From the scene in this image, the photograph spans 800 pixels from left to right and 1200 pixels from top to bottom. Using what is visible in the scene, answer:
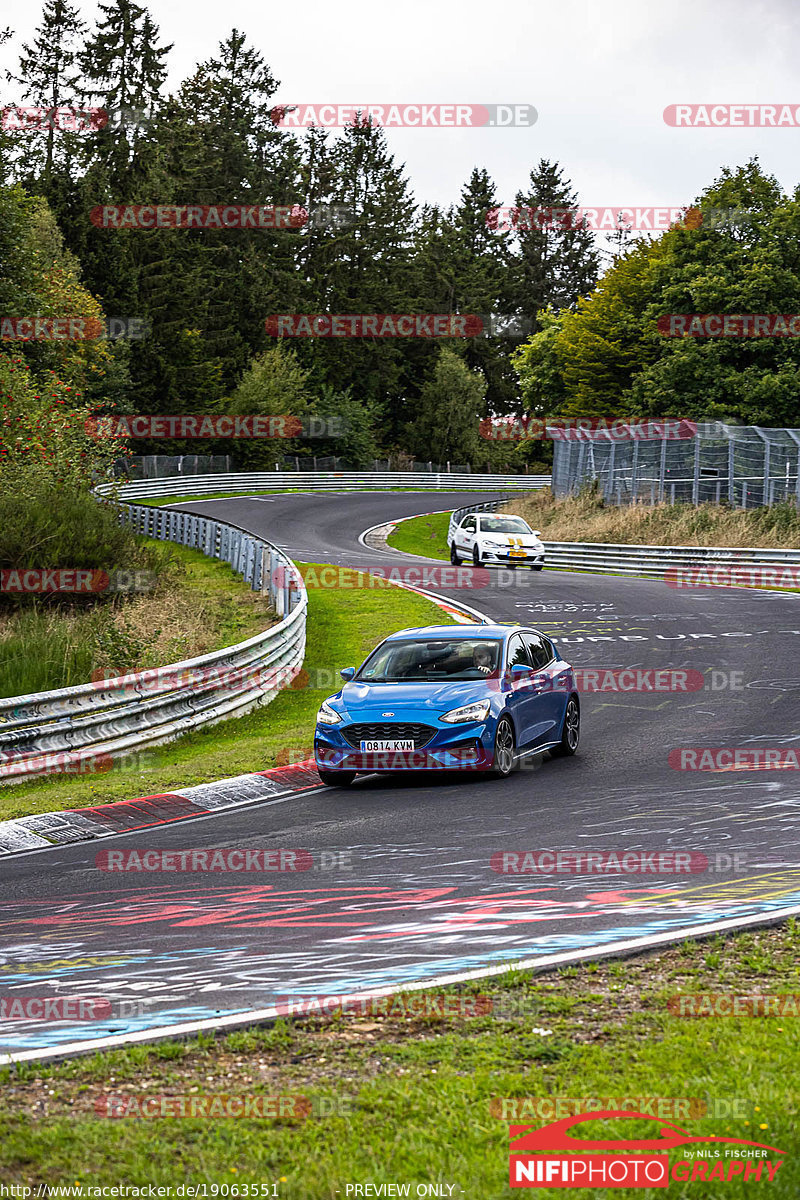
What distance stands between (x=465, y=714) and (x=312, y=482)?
2572 inches

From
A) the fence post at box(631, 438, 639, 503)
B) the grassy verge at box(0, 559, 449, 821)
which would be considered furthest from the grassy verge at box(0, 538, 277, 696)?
the fence post at box(631, 438, 639, 503)

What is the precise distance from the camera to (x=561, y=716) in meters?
14.4

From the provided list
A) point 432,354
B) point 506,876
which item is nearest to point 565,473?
point 506,876

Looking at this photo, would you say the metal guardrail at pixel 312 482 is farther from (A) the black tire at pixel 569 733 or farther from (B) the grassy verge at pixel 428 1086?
(B) the grassy verge at pixel 428 1086

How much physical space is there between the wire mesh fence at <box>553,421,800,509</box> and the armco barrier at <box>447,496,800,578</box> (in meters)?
3.24

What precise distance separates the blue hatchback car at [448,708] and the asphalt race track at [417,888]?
0.30 meters

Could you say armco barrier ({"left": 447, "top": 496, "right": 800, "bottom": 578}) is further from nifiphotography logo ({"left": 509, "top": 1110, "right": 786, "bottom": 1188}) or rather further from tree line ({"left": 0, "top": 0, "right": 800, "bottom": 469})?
nifiphotography logo ({"left": 509, "top": 1110, "right": 786, "bottom": 1188})

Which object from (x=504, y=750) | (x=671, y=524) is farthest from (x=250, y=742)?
(x=671, y=524)

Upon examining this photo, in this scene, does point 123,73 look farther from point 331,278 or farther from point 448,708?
point 448,708

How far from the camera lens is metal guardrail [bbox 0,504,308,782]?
1420 centimetres

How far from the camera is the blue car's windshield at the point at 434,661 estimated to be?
13742mm

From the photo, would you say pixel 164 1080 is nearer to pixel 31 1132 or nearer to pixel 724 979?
pixel 31 1132

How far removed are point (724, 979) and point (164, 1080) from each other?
257 centimetres

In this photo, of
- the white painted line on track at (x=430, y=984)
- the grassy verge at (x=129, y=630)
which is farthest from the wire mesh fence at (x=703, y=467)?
the white painted line on track at (x=430, y=984)
